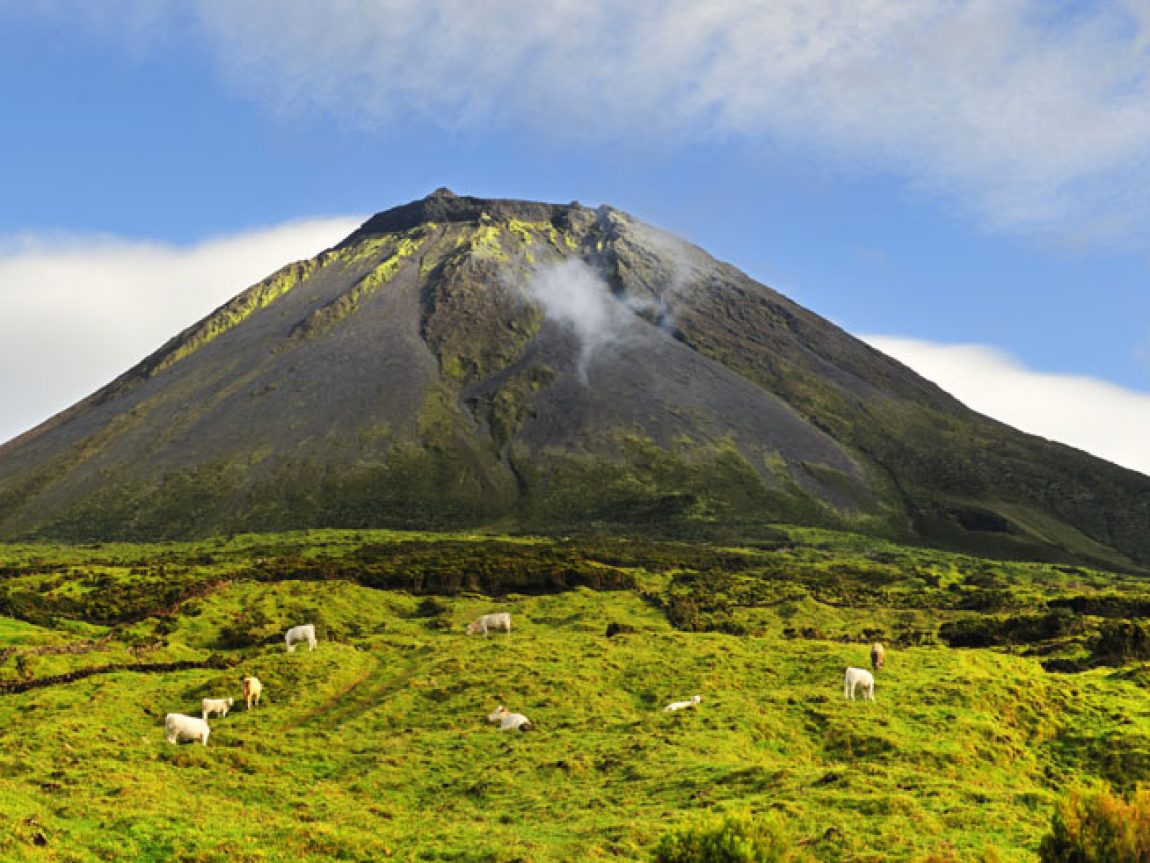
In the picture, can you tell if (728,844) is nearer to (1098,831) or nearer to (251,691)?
(1098,831)

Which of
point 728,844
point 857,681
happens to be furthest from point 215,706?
point 728,844

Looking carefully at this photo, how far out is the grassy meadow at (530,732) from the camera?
2138 centimetres

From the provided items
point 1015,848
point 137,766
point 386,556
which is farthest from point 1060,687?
point 386,556

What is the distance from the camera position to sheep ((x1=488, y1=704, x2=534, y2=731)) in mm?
34656

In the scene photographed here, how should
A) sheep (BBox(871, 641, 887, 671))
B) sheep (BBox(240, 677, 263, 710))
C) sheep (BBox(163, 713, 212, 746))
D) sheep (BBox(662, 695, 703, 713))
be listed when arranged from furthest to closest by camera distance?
1. sheep (BBox(871, 641, 887, 671))
2. sheep (BBox(240, 677, 263, 710))
3. sheep (BBox(662, 695, 703, 713))
4. sheep (BBox(163, 713, 212, 746))

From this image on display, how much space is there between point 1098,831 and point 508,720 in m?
22.8

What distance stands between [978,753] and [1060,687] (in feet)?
29.9

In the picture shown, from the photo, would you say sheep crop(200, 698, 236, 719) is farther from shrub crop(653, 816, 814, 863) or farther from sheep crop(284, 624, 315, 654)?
shrub crop(653, 816, 814, 863)

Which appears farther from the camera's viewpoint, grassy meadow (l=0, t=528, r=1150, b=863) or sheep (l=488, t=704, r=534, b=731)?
sheep (l=488, t=704, r=534, b=731)

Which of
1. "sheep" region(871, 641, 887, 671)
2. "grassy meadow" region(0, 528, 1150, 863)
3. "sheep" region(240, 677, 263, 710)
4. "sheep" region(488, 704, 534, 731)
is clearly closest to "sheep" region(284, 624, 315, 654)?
"grassy meadow" region(0, 528, 1150, 863)

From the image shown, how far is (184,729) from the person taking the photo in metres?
31.2

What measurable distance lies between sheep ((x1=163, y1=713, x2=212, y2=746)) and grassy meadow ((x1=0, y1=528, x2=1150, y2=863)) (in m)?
0.67

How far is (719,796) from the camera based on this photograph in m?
24.0

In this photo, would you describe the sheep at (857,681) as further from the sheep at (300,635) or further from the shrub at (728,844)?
the sheep at (300,635)
